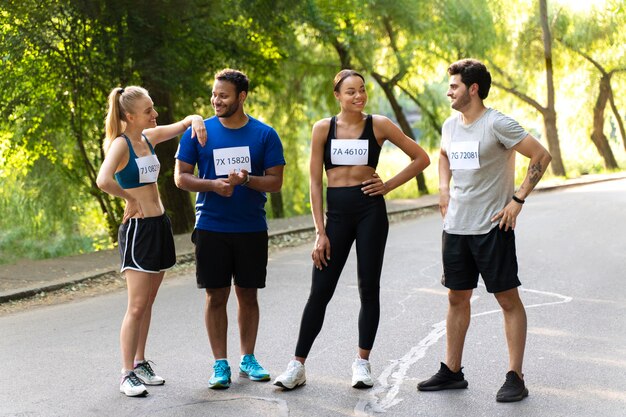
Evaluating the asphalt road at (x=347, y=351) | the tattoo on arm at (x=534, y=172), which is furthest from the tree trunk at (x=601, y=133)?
the tattoo on arm at (x=534, y=172)

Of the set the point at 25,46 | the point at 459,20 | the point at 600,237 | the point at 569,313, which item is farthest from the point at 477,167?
the point at 459,20

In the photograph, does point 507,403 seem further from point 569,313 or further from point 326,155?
point 569,313

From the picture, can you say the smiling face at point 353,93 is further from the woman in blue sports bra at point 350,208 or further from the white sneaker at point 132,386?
the white sneaker at point 132,386

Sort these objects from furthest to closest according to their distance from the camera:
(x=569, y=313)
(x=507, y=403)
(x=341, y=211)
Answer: (x=569, y=313)
(x=341, y=211)
(x=507, y=403)

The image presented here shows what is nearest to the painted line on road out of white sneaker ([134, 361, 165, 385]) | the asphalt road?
the asphalt road

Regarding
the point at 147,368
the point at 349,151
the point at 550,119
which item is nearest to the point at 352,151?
the point at 349,151

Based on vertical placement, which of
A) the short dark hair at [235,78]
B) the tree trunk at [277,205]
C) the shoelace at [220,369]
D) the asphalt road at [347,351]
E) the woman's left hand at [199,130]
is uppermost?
the short dark hair at [235,78]

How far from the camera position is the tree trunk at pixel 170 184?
57.3ft

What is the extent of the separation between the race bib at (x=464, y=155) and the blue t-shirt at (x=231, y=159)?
107 cm

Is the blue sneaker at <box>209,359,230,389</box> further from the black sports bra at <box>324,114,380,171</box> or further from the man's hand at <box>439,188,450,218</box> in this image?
the man's hand at <box>439,188,450,218</box>

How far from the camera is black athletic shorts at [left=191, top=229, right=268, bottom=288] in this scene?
6.29 metres

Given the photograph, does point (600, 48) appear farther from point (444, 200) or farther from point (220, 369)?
point (220, 369)

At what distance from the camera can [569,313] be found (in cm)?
872

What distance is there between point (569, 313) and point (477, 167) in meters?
3.31
